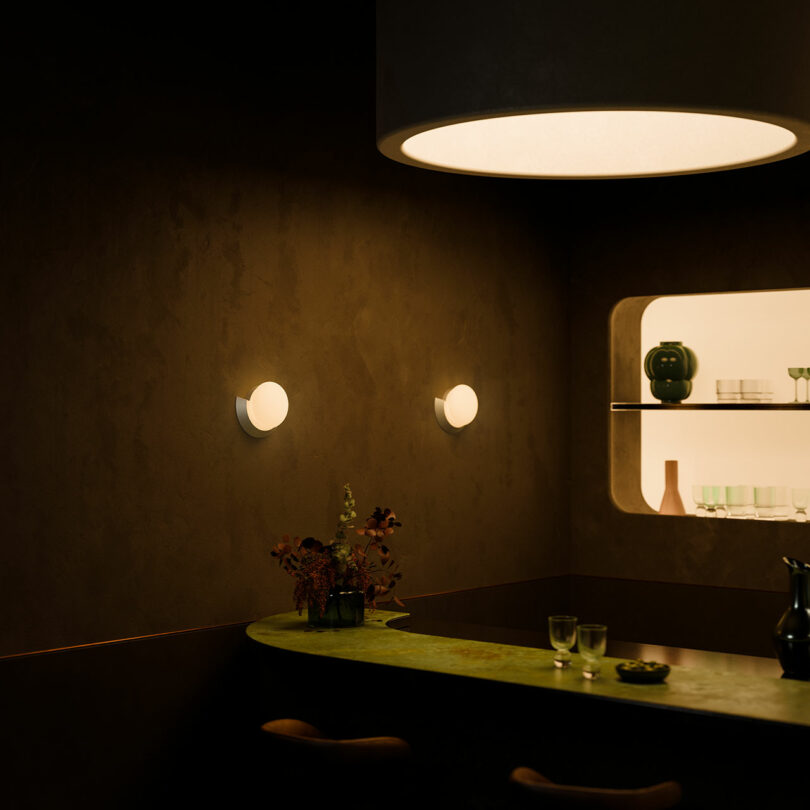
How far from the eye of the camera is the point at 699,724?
269 cm

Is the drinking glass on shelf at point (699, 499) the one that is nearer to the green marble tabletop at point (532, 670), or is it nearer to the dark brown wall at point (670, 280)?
the dark brown wall at point (670, 280)

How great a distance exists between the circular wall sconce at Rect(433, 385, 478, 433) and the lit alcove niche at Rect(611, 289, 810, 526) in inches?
37.0

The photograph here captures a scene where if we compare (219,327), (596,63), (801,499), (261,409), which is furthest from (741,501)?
(596,63)

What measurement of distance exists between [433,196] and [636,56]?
239 cm

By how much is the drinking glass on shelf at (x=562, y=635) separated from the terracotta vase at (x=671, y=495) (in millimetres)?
2407

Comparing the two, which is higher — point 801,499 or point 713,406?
point 713,406

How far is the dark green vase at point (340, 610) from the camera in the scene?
3.79 meters

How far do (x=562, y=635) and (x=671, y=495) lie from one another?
98.2 inches

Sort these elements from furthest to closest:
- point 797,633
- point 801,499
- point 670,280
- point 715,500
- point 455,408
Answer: point 670,280
point 715,500
point 801,499
point 455,408
point 797,633

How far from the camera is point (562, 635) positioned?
10.2 ft

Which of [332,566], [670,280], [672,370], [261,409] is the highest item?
[670,280]

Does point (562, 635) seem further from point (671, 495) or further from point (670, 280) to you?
point (670, 280)

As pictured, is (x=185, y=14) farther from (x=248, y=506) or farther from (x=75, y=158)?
(x=248, y=506)

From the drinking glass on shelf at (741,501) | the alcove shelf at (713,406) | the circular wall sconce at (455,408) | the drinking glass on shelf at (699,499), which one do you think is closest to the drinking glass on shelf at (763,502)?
the drinking glass on shelf at (741,501)
